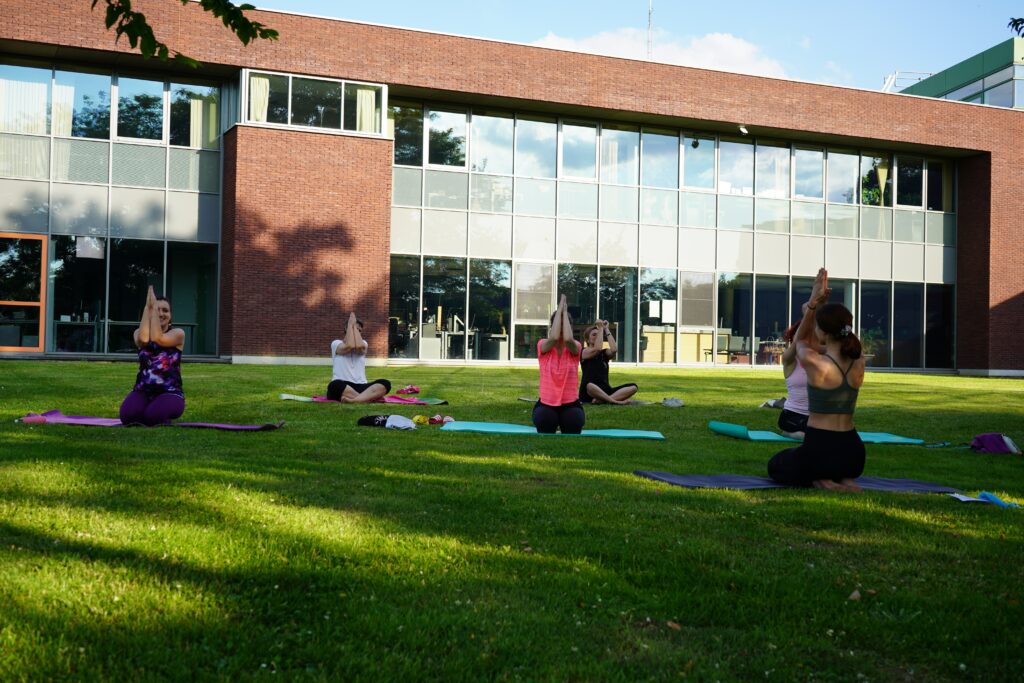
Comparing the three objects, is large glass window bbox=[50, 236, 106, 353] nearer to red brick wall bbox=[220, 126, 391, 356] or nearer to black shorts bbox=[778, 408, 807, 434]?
red brick wall bbox=[220, 126, 391, 356]

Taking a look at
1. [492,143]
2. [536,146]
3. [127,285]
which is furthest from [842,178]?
[127,285]

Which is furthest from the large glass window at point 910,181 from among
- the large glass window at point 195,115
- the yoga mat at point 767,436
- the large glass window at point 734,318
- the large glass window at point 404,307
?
the yoga mat at point 767,436

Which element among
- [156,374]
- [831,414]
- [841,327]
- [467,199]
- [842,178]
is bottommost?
[831,414]

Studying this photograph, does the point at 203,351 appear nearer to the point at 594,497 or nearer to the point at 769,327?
the point at 769,327

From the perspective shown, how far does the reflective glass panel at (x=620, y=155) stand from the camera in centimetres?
2634

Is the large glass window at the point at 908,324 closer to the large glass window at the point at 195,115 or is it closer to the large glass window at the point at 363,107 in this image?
the large glass window at the point at 363,107

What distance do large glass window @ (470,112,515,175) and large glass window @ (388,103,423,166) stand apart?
56.8 inches

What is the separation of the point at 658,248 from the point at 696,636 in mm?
23877

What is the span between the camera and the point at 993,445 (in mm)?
9883

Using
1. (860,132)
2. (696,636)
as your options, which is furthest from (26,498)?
(860,132)

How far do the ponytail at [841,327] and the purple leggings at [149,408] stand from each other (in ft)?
21.0

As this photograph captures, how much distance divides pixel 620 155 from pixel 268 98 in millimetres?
9799

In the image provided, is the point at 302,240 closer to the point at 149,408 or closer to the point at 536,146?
the point at 536,146

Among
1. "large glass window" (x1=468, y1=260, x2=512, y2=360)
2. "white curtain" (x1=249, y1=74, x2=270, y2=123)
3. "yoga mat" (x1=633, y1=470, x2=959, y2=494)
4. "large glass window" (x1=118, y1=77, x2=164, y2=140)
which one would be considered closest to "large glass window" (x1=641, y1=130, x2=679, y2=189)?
"large glass window" (x1=468, y1=260, x2=512, y2=360)
